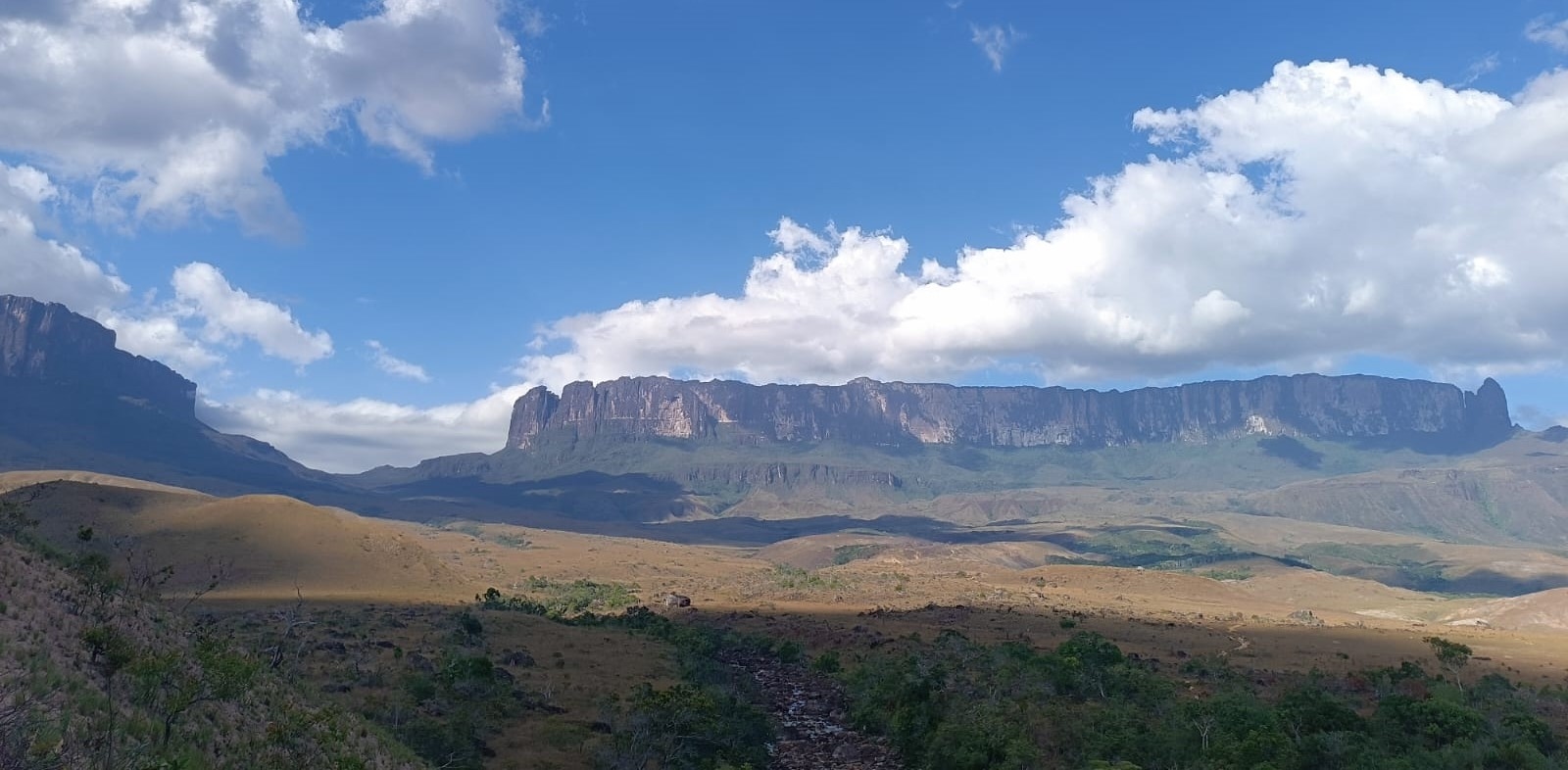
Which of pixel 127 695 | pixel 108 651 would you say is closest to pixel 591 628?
pixel 108 651

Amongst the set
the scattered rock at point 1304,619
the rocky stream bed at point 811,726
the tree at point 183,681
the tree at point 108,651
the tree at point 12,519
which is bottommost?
the scattered rock at point 1304,619

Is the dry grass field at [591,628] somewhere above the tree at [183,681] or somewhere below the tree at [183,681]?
below

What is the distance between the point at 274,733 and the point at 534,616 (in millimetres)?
57947

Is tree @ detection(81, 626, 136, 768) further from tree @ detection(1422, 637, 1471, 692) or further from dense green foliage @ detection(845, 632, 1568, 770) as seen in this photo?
tree @ detection(1422, 637, 1471, 692)

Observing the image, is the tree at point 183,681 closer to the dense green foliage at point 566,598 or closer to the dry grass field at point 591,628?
the dry grass field at point 591,628

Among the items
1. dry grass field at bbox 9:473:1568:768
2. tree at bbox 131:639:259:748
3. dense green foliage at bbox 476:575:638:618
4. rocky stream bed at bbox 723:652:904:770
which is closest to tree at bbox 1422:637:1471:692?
dry grass field at bbox 9:473:1568:768

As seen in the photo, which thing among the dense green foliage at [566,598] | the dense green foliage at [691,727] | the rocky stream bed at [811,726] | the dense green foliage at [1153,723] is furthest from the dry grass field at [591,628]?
the dense green foliage at [1153,723]

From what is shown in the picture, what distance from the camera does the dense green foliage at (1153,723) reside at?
25172 mm

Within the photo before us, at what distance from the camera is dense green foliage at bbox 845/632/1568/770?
25.2 m

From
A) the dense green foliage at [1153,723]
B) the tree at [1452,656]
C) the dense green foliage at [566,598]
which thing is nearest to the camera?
the dense green foliage at [1153,723]

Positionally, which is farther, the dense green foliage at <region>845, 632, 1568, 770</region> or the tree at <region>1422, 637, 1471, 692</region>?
the tree at <region>1422, 637, 1471, 692</region>

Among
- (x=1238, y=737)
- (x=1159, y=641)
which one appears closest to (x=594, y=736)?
(x=1238, y=737)

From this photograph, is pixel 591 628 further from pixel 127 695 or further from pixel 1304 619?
pixel 1304 619

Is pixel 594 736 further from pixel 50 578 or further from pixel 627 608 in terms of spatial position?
pixel 627 608
